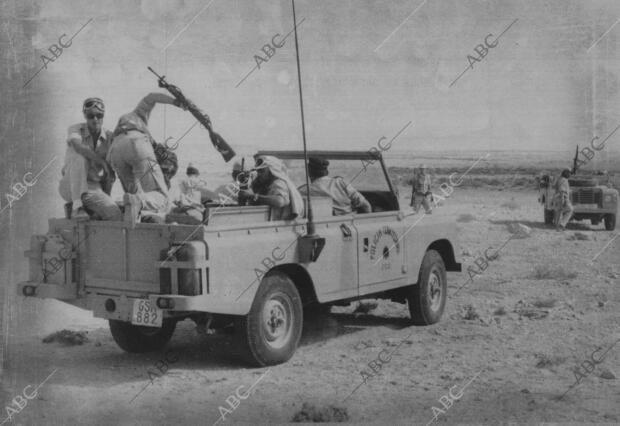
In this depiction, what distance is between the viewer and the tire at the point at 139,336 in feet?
25.7

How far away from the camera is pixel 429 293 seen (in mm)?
9367

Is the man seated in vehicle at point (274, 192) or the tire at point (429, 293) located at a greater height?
the man seated in vehicle at point (274, 192)

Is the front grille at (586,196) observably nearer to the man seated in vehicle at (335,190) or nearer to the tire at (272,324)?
the man seated in vehicle at (335,190)

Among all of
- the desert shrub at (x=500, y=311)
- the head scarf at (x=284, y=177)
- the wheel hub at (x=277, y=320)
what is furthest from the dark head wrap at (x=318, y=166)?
the desert shrub at (x=500, y=311)

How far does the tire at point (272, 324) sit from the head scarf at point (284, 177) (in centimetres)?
61

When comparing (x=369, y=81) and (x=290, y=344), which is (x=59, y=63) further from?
(x=369, y=81)

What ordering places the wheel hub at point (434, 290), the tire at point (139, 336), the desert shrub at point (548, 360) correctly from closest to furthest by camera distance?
the desert shrub at point (548, 360) < the tire at point (139, 336) < the wheel hub at point (434, 290)

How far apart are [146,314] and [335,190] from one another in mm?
2766

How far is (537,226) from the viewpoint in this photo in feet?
72.8

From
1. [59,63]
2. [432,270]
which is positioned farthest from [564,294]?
[59,63]

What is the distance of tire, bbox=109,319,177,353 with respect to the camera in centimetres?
782

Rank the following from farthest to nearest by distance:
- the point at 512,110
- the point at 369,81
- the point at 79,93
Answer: the point at 512,110 → the point at 369,81 → the point at 79,93

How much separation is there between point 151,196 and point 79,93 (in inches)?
309

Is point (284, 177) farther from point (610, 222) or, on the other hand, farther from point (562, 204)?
point (610, 222)
